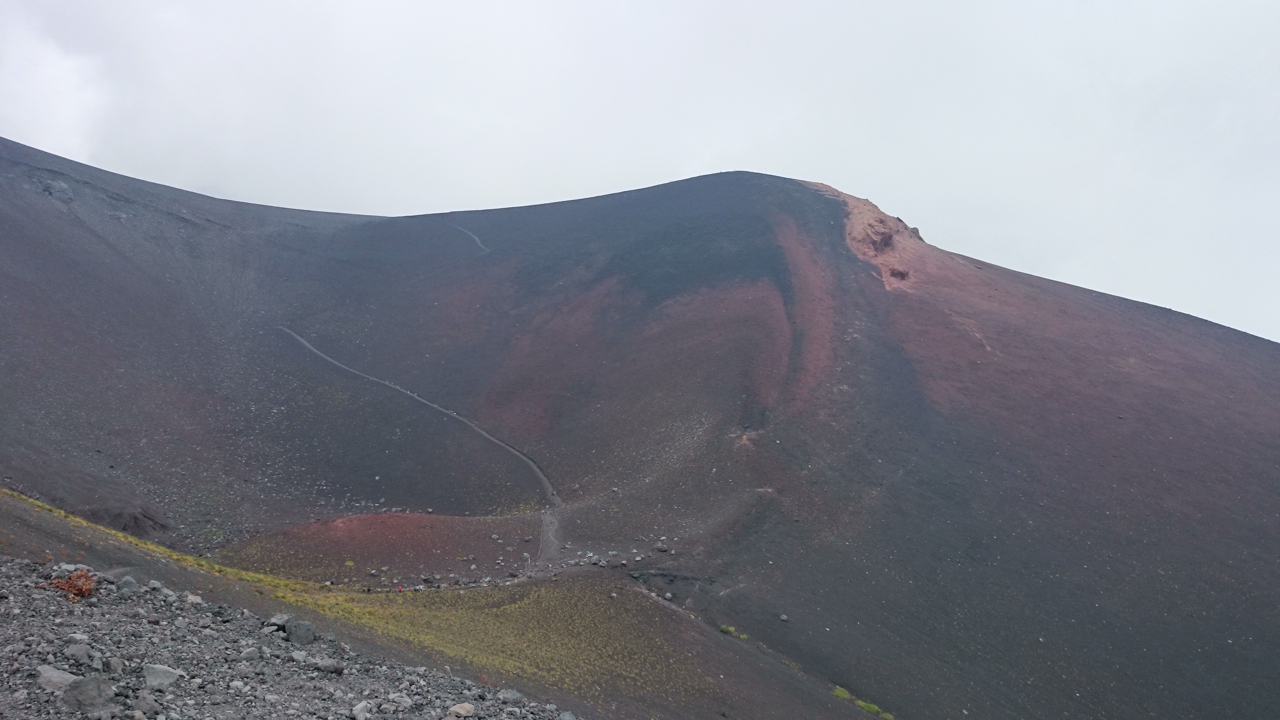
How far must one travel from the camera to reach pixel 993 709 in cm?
1608

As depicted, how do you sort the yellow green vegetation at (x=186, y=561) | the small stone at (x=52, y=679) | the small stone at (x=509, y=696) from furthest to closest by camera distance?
the yellow green vegetation at (x=186, y=561)
the small stone at (x=509, y=696)
the small stone at (x=52, y=679)

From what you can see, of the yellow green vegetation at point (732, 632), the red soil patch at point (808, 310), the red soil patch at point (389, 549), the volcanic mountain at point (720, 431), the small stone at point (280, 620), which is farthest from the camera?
the red soil patch at point (808, 310)

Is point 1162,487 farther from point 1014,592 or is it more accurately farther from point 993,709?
point 993,709

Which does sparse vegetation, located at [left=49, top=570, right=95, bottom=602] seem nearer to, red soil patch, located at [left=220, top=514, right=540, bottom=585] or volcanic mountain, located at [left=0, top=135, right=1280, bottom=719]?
red soil patch, located at [left=220, top=514, right=540, bottom=585]

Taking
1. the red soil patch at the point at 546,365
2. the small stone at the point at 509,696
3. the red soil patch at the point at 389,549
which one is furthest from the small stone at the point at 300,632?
the red soil patch at the point at 546,365

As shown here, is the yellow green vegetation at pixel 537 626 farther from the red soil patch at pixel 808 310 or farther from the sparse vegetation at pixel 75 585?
the red soil patch at pixel 808 310

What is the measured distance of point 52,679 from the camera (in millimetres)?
6918

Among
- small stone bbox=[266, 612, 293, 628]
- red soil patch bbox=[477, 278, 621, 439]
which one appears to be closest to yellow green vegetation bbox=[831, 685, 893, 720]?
small stone bbox=[266, 612, 293, 628]

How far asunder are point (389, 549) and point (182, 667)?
10.5 meters

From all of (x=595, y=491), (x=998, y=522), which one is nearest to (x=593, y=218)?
(x=595, y=491)

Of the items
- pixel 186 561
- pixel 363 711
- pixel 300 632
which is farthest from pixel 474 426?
pixel 363 711

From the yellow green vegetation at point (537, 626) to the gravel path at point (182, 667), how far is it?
5.70 ft

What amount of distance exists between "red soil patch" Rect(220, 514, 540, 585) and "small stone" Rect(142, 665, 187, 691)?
9.54 m

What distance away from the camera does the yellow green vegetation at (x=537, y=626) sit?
41.7 ft
